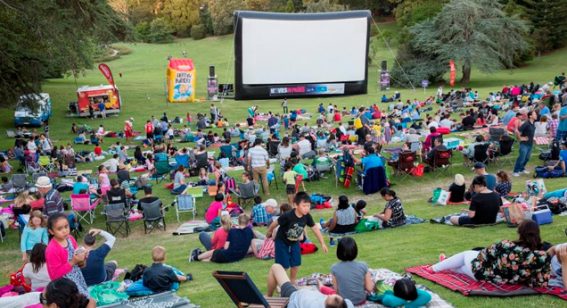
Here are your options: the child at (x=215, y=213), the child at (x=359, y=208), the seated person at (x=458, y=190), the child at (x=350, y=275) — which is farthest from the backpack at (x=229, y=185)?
the child at (x=350, y=275)

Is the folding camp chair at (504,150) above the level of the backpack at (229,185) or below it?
above

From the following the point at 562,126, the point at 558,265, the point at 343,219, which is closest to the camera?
the point at 558,265

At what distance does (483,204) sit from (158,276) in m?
5.05

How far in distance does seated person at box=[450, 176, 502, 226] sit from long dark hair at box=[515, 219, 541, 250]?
311 centimetres

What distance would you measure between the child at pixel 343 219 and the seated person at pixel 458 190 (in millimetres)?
2772

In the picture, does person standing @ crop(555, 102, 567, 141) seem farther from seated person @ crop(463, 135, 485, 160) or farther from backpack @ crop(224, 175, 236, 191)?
backpack @ crop(224, 175, 236, 191)

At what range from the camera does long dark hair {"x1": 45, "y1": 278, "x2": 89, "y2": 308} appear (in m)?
4.64

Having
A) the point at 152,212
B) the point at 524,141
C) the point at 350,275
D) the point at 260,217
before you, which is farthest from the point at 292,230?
the point at 524,141

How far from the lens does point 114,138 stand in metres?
28.1

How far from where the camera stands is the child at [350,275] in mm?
6012

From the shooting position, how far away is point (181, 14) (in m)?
78.2

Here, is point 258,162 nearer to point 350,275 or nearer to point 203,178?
point 203,178

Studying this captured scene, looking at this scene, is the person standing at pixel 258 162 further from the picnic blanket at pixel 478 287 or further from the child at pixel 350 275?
the child at pixel 350 275

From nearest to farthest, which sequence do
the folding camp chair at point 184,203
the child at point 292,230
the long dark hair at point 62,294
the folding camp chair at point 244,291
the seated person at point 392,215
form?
the long dark hair at point 62,294, the folding camp chair at point 244,291, the child at point 292,230, the seated person at point 392,215, the folding camp chair at point 184,203
